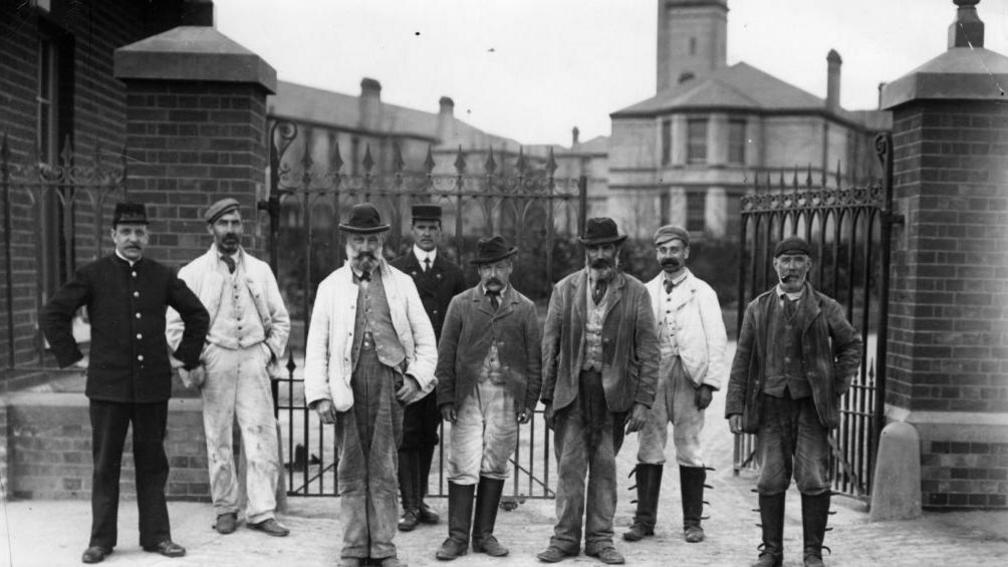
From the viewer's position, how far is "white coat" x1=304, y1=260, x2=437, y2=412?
5.42 metres

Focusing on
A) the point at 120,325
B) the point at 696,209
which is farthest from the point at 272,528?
the point at 696,209

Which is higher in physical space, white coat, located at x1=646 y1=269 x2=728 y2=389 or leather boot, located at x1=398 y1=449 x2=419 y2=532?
white coat, located at x1=646 y1=269 x2=728 y2=389

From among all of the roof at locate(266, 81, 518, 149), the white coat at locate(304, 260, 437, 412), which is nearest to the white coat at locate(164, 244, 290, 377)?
the white coat at locate(304, 260, 437, 412)

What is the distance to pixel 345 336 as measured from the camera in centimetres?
547

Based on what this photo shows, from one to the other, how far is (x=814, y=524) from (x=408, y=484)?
2503mm

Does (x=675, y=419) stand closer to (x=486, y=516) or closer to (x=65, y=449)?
(x=486, y=516)

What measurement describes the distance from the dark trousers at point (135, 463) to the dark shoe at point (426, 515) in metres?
1.61

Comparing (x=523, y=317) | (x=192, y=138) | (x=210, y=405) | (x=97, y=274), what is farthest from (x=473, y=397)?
(x=192, y=138)

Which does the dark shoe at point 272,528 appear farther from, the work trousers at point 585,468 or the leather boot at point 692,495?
the leather boot at point 692,495

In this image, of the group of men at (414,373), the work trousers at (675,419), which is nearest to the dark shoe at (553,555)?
the group of men at (414,373)

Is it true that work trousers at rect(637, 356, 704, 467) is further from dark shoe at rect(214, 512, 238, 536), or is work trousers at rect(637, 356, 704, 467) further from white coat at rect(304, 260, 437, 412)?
dark shoe at rect(214, 512, 238, 536)

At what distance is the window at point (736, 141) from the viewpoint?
1542 inches

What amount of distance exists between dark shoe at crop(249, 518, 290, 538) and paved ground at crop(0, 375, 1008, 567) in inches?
2.4

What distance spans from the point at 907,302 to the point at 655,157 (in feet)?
114
